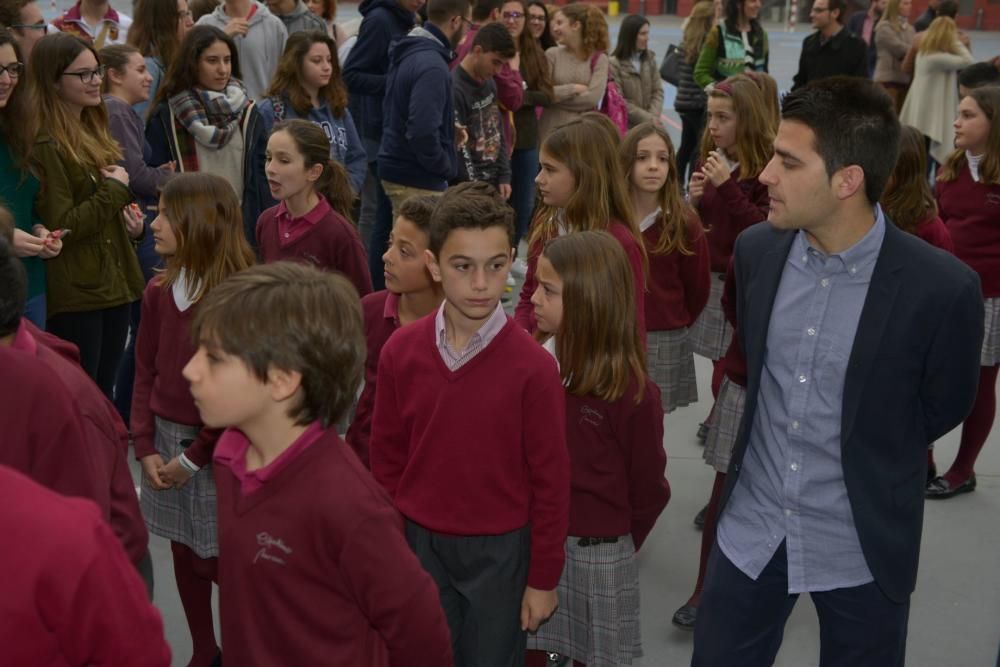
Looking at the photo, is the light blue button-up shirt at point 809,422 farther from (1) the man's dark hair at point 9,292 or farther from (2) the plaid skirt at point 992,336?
(2) the plaid skirt at point 992,336

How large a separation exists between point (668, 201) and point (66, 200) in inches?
91.1

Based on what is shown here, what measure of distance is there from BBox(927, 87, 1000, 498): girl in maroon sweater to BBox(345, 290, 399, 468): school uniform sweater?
8.72ft

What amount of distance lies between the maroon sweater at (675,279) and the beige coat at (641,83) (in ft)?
14.6

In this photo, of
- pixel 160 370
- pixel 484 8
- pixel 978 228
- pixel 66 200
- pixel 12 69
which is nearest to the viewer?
pixel 160 370

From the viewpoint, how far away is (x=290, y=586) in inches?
78.1

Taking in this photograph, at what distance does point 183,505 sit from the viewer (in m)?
3.39

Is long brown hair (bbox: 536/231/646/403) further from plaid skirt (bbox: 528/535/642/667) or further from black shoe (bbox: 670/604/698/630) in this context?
black shoe (bbox: 670/604/698/630)

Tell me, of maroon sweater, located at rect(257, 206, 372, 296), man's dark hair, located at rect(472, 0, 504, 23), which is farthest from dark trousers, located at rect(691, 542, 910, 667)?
man's dark hair, located at rect(472, 0, 504, 23)

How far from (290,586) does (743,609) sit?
1.20m

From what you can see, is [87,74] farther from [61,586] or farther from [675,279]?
[61,586]

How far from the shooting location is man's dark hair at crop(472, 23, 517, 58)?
607 cm

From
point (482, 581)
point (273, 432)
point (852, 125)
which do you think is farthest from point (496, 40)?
point (273, 432)

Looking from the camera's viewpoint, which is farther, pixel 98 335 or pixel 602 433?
pixel 98 335

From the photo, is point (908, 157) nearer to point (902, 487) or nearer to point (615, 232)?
point (615, 232)
